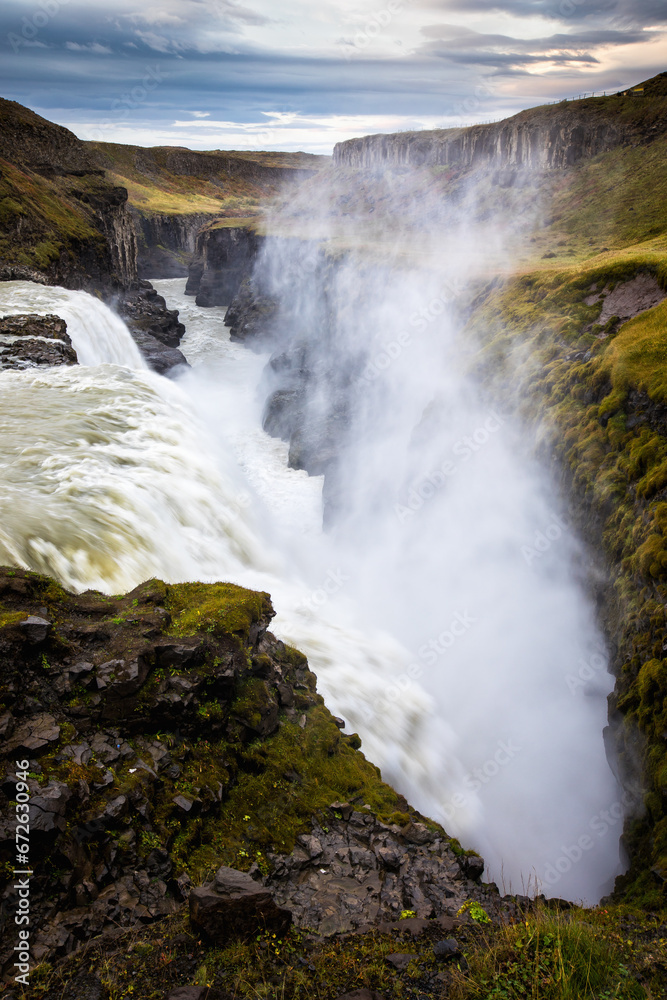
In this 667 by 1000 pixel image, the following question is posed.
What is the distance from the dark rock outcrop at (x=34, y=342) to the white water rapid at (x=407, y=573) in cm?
97

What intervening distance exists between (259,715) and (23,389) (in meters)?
17.9

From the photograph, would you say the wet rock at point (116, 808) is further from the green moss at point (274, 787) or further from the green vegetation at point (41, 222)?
the green vegetation at point (41, 222)

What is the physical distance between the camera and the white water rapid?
12.7 metres

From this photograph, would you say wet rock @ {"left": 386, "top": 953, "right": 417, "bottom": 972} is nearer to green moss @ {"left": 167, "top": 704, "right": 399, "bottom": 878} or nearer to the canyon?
the canyon

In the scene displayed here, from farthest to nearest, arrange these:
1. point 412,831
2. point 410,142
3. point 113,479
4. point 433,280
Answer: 1. point 410,142
2. point 433,280
3. point 113,479
4. point 412,831

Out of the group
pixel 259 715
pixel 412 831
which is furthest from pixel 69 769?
pixel 412 831

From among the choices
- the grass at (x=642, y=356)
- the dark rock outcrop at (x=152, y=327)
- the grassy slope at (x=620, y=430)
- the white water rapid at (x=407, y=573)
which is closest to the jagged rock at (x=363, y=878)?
the white water rapid at (x=407, y=573)

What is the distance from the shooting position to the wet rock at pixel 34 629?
7406mm

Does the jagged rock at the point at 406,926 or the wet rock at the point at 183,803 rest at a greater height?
the wet rock at the point at 183,803

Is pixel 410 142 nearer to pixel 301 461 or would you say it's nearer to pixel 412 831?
pixel 301 461

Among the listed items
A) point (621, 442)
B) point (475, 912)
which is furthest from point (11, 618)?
point (621, 442)

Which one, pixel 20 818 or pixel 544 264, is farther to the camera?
pixel 544 264

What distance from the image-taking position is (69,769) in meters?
6.65

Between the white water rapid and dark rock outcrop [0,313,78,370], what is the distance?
0.97 m
